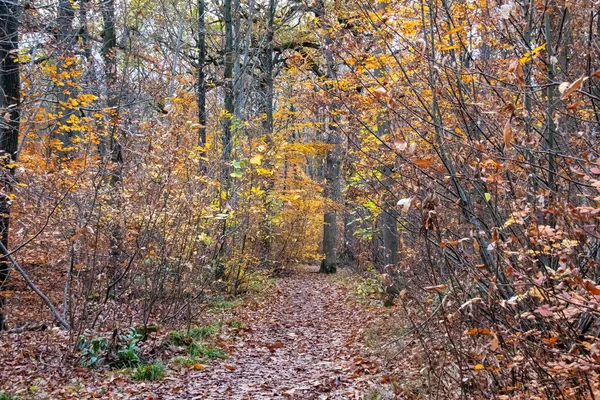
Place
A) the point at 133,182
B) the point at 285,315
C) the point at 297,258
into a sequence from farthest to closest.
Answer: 1. the point at 297,258
2. the point at 285,315
3. the point at 133,182

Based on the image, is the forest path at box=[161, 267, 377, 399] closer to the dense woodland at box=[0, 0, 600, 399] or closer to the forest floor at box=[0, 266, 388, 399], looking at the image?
the forest floor at box=[0, 266, 388, 399]

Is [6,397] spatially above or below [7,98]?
below

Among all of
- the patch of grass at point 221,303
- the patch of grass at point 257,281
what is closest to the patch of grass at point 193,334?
the patch of grass at point 221,303

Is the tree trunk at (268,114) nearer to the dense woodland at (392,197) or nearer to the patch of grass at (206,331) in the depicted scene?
the dense woodland at (392,197)

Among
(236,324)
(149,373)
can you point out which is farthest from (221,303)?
(149,373)

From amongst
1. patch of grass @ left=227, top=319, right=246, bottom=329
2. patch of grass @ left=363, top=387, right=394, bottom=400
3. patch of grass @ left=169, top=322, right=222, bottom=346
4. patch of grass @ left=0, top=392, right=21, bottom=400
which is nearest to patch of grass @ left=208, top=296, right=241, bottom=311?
patch of grass @ left=227, top=319, right=246, bottom=329

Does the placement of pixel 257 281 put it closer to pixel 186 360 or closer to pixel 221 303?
pixel 221 303

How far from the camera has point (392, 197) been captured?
22.4ft

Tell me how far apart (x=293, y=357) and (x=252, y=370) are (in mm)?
989

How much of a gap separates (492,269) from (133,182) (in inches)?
224

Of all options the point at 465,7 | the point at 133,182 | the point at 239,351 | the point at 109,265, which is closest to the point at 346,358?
the point at 239,351

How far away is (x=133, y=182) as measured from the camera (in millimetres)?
7543

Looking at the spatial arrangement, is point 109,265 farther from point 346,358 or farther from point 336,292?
point 336,292

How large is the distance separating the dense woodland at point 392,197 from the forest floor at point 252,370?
17 cm
